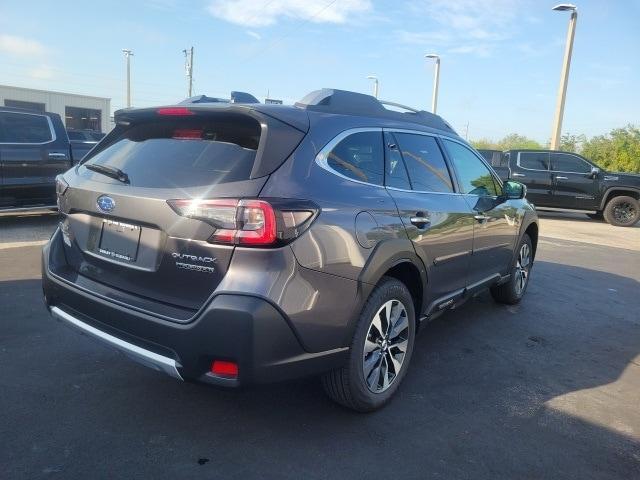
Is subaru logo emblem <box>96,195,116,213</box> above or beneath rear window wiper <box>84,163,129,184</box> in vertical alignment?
beneath

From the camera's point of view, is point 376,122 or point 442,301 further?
point 442,301

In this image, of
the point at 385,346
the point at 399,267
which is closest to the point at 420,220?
the point at 399,267

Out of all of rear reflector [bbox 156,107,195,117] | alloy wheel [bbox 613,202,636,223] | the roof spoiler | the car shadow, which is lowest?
the car shadow

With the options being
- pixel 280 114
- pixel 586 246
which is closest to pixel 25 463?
pixel 280 114

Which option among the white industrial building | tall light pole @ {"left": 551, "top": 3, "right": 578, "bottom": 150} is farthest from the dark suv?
the white industrial building

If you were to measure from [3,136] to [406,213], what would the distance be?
7344mm

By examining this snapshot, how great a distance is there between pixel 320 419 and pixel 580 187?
13.3 m

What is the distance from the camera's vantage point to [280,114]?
2.62 metres

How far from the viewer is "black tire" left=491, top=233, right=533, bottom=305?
5301 millimetres

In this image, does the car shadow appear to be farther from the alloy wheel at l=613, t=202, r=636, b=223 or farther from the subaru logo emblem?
the alloy wheel at l=613, t=202, r=636, b=223

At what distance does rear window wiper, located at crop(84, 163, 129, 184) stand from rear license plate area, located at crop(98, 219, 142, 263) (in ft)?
0.77

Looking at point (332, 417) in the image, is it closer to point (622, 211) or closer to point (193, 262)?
point (193, 262)

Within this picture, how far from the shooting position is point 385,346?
3.08 metres

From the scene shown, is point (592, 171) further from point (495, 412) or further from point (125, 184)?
point (125, 184)
